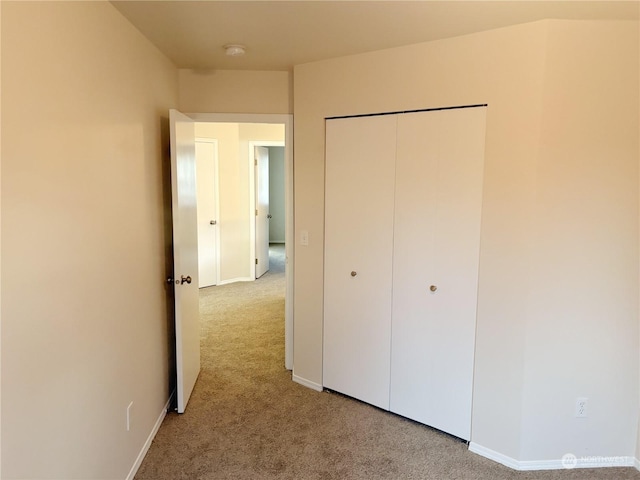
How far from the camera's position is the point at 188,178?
9.61 ft

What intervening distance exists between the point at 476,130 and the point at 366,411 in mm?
1888

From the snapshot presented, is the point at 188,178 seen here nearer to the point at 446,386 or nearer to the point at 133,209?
the point at 133,209

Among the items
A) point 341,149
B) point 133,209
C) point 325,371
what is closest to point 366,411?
point 325,371

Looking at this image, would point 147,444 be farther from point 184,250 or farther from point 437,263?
point 437,263

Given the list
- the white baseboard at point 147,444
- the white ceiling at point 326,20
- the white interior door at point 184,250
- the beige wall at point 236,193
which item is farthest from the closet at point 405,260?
the beige wall at point 236,193

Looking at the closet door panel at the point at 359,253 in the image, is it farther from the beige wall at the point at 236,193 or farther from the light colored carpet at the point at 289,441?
the beige wall at the point at 236,193

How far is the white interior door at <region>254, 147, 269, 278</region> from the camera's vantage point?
654 centimetres

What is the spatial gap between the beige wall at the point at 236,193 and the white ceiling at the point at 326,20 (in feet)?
11.1

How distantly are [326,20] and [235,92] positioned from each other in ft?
4.09

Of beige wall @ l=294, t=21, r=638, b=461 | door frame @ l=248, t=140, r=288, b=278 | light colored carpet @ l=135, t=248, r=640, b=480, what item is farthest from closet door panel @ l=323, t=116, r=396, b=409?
door frame @ l=248, t=140, r=288, b=278

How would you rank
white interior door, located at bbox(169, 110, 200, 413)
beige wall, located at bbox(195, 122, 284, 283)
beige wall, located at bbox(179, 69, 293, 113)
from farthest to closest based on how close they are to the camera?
1. beige wall, located at bbox(195, 122, 284, 283)
2. beige wall, located at bbox(179, 69, 293, 113)
3. white interior door, located at bbox(169, 110, 200, 413)

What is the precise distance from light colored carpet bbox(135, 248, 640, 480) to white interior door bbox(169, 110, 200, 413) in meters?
0.27

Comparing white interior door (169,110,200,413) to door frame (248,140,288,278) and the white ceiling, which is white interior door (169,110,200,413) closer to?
the white ceiling

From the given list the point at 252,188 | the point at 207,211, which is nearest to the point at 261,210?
the point at 252,188
